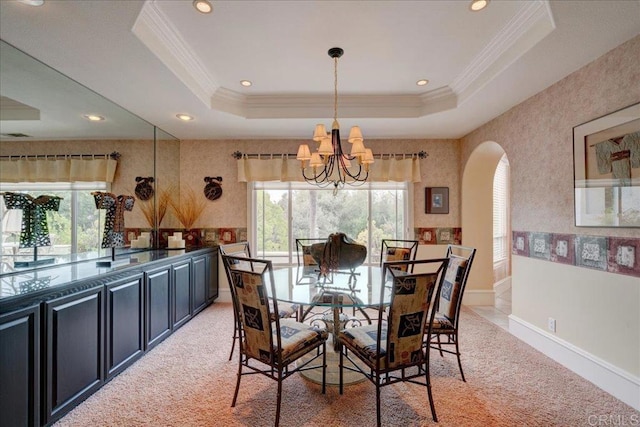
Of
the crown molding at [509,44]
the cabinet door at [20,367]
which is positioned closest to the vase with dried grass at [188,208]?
the cabinet door at [20,367]

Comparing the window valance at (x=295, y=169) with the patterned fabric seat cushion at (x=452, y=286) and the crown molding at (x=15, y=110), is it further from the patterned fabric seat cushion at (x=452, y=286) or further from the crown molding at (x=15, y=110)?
the crown molding at (x=15, y=110)

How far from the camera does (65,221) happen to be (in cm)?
258

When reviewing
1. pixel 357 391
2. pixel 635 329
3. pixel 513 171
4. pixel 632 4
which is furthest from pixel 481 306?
pixel 632 4

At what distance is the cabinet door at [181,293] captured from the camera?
3.28 metres

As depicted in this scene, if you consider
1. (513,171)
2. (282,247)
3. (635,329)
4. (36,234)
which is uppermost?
(513,171)

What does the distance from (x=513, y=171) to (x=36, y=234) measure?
4.47m

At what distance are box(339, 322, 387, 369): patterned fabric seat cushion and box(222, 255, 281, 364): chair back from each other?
503 mm

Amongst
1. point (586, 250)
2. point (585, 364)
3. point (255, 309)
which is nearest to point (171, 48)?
point (255, 309)

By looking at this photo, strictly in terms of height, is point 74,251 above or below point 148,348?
above

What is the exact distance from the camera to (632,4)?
1740 mm

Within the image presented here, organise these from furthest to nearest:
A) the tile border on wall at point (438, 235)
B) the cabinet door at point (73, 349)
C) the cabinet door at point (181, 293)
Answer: the tile border on wall at point (438, 235), the cabinet door at point (181, 293), the cabinet door at point (73, 349)

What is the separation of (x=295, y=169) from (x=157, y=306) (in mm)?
2500

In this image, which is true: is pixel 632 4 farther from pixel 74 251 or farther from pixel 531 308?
pixel 74 251

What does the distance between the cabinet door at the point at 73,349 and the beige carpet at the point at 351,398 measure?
13cm
